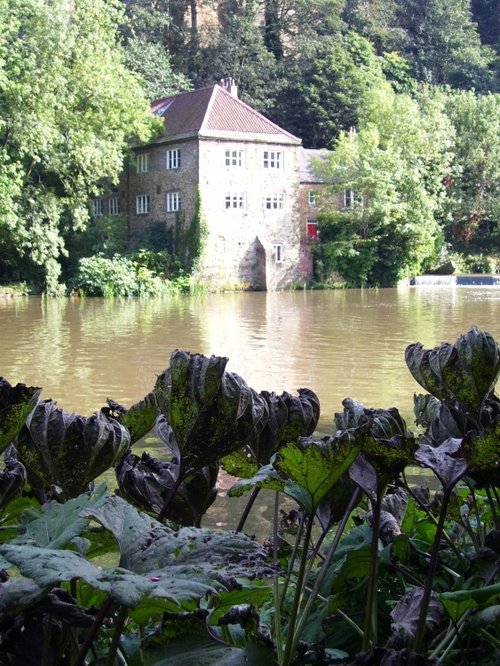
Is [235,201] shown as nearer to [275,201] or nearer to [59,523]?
[275,201]

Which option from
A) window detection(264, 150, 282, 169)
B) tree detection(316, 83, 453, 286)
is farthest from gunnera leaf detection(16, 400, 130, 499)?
window detection(264, 150, 282, 169)

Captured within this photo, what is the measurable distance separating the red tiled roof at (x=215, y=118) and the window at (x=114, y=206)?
492cm

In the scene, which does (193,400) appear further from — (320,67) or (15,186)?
(320,67)

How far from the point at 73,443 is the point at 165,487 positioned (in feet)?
0.67

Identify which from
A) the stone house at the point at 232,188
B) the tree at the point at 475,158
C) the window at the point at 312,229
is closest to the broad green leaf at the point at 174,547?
the stone house at the point at 232,188

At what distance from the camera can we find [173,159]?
139 ft

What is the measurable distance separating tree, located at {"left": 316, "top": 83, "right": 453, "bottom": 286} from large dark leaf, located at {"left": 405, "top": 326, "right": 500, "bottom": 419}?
4211cm

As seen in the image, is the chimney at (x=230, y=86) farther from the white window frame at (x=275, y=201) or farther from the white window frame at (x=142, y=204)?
the white window frame at (x=142, y=204)

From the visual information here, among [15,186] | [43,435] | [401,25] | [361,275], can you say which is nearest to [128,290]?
[15,186]

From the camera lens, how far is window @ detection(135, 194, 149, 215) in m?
44.3

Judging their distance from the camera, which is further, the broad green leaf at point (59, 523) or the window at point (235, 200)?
the window at point (235, 200)

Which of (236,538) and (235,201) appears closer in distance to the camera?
(236,538)

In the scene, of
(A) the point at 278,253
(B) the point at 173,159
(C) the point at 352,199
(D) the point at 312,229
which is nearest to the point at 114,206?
(B) the point at 173,159

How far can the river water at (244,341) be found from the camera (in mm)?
10945
